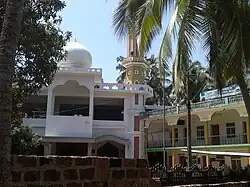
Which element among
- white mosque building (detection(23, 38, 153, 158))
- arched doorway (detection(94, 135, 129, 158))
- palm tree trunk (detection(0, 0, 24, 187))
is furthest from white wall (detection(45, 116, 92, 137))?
palm tree trunk (detection(0, 0, 24, 187))

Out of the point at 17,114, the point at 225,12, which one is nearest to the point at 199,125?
the point at 17,114

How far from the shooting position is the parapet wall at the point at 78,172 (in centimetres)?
479

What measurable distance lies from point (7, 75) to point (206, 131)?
2808cm

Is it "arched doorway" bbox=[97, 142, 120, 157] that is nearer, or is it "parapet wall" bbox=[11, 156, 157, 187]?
"parapet wall" bbox=[11, 156, 157, 187]

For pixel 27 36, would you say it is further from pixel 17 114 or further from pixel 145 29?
pixel 145 29

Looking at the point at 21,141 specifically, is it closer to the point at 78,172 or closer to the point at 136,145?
the point at 78,172

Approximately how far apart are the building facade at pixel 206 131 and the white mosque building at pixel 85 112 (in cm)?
235

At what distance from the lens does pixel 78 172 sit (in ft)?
17.6

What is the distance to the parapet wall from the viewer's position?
4.79 metres

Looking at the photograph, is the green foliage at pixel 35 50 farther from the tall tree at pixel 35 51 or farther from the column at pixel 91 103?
the column at pixel 91 103

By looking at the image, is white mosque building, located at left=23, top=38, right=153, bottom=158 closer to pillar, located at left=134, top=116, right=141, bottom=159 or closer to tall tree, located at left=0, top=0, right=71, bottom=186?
pillar, located at left=134, top=116, right=141, bottom=159

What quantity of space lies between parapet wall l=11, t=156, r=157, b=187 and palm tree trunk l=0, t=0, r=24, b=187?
1219mm

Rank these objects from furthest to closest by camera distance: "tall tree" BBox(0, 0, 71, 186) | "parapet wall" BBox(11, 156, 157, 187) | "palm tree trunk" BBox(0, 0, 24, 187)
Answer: "tall tree" BBox(0, 0, 71, 186), "parapet wall" BBox(11, 156, 157, 187), "palm tree trunk" BBox(0, 0, 24, 187)

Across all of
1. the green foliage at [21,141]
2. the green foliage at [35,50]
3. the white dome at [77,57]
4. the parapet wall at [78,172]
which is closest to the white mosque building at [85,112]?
Result: the white dome at [77,57]
